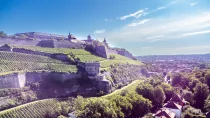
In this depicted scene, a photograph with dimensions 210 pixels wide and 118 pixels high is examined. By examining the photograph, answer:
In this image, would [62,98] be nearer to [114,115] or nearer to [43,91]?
[43,91]

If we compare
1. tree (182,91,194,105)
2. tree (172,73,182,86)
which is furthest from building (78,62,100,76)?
tree (172,73,182,86)

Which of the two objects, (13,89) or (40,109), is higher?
(13,89)

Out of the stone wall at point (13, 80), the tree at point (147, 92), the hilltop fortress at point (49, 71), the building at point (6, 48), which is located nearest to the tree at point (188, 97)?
the tree at point (147, 92)

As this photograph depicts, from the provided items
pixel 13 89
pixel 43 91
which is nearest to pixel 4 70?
pixel 13 89

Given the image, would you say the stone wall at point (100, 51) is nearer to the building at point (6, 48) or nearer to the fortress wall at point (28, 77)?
the fortress wall at point (28, 77)

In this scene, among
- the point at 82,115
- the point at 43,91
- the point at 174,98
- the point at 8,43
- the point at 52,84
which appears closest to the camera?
the point at 82,115

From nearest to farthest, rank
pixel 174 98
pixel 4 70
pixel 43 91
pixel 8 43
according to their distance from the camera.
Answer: pixel 4 70 < pixel 43 91 < pixel 174 98 < pixel 8 43

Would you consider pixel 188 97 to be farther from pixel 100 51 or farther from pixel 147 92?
pixel 100 51
